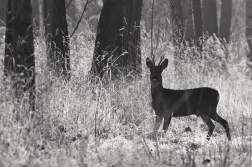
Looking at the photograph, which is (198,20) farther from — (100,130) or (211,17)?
(100,130)

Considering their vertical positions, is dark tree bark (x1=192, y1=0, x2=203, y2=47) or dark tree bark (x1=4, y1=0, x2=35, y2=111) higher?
dark tree bark (x1=192, y1=0, x2=203, y2=47)

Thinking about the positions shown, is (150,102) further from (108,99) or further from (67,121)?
(67,121)

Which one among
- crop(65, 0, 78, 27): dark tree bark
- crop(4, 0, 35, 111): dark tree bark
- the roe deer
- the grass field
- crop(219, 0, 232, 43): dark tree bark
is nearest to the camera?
the grass field

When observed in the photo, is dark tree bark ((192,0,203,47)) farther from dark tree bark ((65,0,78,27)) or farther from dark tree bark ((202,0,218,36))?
dark tree bark ((65,0,78,27))

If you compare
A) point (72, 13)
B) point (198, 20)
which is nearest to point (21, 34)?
point (198, 20)

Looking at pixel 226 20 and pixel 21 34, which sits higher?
pixel 226 20

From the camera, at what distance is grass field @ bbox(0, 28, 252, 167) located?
4.73 m

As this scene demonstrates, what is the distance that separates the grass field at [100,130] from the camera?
4730 mm

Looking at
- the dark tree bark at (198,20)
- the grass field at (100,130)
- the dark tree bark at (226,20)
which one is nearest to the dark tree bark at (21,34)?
the grass field at (100,130)

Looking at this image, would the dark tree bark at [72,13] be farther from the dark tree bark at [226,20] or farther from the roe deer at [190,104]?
the roe deer at [190,104]

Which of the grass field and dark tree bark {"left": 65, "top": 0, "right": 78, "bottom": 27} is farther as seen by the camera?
dark tree bark {"left": 65, "top": 0, "right": 78, "bottom": 27}

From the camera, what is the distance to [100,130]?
250 inches

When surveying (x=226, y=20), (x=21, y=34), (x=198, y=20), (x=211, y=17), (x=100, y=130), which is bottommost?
(x=100, y=130)

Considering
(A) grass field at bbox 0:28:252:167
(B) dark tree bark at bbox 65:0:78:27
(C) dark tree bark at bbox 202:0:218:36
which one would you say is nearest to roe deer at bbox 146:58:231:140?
(A) grass field at bbox 0:28:252:167
